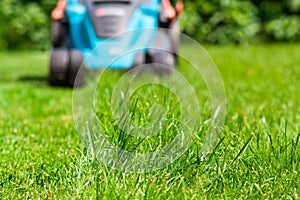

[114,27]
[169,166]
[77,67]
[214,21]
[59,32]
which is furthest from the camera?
[214,21]

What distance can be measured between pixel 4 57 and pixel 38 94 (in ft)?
20.3

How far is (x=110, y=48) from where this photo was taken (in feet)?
18.0

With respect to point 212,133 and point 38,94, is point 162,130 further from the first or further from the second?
point 38,94

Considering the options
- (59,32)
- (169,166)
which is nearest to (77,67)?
(59,32)

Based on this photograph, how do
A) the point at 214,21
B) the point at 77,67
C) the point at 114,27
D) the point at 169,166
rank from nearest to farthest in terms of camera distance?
the point at 169,166 → the point at 114,27 → the point at 77,67 → the point at 214,21

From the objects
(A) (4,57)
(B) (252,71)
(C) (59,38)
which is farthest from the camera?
(A) (4,57)

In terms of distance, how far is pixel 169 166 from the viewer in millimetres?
2457

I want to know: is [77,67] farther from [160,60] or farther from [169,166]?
[169,166]

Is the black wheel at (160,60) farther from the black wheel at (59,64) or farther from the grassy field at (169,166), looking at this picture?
the black wheel at (59,64)

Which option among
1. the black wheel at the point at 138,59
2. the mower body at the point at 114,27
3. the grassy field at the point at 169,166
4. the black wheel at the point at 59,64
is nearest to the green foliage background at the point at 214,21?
the black wheel at the point at 59,64

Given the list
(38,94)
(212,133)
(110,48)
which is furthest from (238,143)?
(38,94)

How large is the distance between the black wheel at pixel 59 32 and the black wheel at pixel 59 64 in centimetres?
10

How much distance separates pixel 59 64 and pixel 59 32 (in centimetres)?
31

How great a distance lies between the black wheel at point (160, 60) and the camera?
561 centimetres
